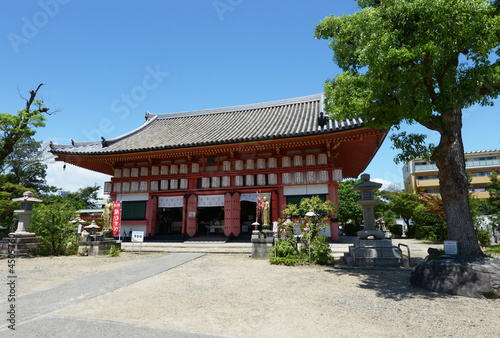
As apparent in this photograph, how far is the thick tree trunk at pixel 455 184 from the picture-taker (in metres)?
6.91

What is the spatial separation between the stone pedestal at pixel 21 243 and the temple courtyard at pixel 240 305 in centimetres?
536

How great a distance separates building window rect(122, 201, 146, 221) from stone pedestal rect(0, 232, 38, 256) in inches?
237

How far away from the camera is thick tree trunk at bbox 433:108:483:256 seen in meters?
6.91

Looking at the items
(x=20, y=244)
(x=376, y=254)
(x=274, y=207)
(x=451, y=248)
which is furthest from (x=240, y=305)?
(x=20, y=244)

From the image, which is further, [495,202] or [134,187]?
[134,187]

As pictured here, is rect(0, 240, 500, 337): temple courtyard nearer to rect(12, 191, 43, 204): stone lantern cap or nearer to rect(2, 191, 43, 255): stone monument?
rect(2, 191, 43, 255): stone monument

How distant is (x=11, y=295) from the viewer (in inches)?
220

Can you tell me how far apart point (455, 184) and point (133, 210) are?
18.1 m

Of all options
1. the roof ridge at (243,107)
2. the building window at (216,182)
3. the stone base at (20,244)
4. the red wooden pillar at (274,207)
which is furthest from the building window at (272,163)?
the stone base at (20,244)

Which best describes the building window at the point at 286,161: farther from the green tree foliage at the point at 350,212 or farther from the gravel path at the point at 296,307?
the green tree foliage at the point at 350,212

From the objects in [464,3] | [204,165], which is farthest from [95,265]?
[464,3]

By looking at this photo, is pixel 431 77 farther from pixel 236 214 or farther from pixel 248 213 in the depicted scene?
pixel 248 213

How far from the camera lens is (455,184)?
→ 23.1 feet

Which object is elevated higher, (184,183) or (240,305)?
(184,183)
